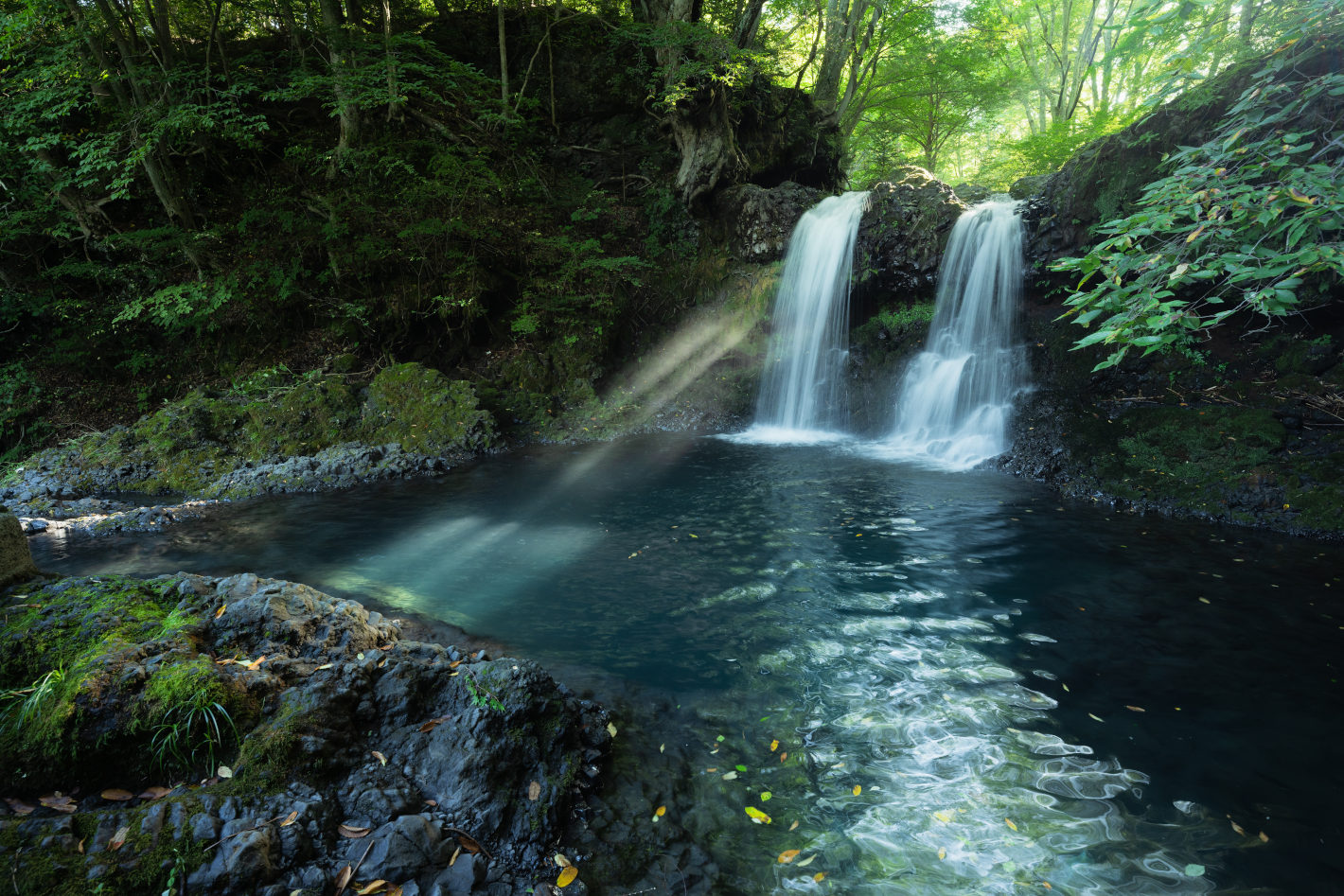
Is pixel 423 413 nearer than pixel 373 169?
Yes

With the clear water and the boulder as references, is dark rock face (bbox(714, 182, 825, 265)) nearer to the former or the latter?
the clear water

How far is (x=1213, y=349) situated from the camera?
340 inches

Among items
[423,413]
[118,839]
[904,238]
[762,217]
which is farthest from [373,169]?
[118,839]

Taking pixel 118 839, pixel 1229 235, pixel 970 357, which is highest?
pixel 1229 235

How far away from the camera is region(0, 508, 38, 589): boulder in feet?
11.3

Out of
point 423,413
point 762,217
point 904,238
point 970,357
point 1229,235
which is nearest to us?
point 1229,235

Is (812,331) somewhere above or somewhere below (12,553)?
above

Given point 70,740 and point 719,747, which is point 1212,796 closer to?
point 719,747

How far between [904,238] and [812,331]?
9.20 feet

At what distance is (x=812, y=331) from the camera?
14109mm

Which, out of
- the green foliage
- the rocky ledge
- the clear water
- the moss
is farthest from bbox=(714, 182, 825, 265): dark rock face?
the rocky ledge

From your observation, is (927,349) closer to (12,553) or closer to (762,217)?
(762,217)

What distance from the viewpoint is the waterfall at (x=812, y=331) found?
1362 cm

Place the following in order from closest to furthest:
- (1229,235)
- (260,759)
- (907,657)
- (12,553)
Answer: (260,759) → (1229,235) → (12,553) → (907,657)
